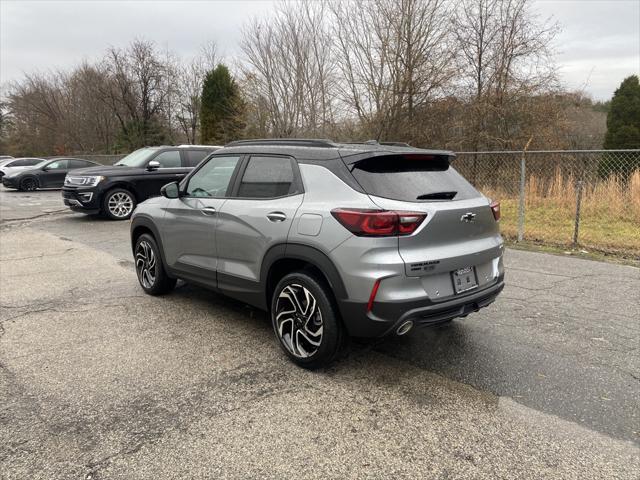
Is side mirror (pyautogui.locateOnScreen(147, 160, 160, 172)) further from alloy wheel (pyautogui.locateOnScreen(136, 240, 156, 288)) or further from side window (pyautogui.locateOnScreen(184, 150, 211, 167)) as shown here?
alloy wheel (pyautogui.locateOnScreen(136, 240, 156, 288))

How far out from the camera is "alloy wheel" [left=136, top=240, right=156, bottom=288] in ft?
17.3

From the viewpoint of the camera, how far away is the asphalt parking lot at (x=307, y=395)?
2.45 meters

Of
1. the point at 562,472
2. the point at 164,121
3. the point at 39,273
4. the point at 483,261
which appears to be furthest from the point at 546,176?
the point at 164,121

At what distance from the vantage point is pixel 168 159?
11.8m

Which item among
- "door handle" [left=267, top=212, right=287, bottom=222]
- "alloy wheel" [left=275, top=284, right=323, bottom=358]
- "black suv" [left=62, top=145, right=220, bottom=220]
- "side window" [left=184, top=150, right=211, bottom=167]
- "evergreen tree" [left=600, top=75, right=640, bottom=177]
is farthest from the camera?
"evergreen tree" [left=600, top=75, right=640, bottom=177]

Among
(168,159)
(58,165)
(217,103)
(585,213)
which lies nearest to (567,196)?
(585,213)

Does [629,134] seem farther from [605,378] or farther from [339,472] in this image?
[339,472]

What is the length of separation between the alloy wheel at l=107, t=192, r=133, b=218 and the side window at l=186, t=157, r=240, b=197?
25.3ft

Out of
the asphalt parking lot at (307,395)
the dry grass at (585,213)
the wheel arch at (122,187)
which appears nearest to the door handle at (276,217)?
the asphalt parking lot at (307,395)

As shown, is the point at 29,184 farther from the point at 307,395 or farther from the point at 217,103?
the point at 307,395

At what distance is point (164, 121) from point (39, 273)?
32.3m

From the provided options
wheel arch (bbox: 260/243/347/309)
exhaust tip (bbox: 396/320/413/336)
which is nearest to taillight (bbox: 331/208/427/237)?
wheel arch (bbox: 260/243/347/309)

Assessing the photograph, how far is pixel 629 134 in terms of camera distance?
18.4 m

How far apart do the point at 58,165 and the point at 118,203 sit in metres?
11.9
